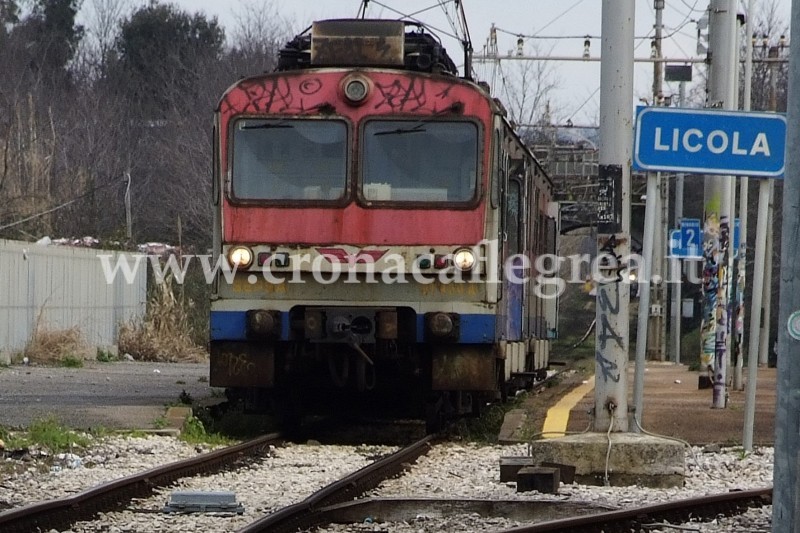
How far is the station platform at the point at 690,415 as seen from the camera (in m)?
13.9

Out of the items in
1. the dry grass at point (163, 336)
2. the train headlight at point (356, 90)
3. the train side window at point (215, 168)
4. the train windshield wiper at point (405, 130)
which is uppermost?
the train headlight at point (356, 90)

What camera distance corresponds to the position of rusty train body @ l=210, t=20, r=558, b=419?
13.0 meters

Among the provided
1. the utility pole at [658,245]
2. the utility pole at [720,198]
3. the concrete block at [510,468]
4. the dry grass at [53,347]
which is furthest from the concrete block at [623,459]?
the utility pole at [658,245]

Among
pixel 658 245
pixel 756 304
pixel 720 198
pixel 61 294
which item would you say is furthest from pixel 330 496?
pixel 658 245

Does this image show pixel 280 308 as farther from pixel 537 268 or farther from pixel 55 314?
pixel 55 314

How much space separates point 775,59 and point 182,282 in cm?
1271

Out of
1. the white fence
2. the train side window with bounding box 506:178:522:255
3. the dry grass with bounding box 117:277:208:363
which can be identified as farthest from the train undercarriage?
the dry grass with bounding box 117:277:208:363

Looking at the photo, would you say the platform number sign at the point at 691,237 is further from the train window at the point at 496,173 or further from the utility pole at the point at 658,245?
the train window at the point at 496,173

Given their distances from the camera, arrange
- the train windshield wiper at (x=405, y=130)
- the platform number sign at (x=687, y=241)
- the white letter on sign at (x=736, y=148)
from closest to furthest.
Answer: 1. the white letter on sign at (x=736, y=148)
2. the train windshield wiper at (x=405, y=130)
3. the platform number sign at (x=687, y=241)

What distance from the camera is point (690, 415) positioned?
1584cm

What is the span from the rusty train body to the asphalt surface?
4.73ft

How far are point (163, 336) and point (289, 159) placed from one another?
16.6m

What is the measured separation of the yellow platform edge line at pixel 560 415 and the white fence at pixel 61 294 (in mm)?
9072

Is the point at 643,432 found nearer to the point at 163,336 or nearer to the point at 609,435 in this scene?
the point at 609,435
